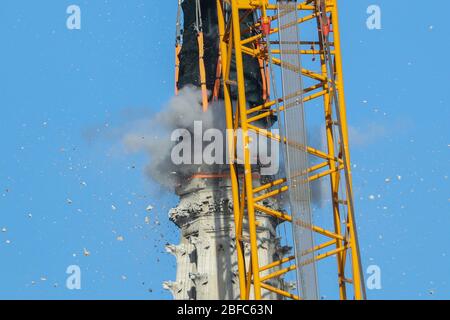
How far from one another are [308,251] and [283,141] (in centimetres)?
649

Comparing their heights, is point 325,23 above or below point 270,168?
above

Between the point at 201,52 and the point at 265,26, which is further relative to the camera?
the point at 201,52

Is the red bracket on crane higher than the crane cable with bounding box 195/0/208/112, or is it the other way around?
the crane cable with bounding box 195/0/208/112

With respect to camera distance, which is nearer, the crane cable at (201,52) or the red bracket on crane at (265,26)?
the red bracket on crane at (265,26)

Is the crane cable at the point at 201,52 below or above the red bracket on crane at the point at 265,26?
above

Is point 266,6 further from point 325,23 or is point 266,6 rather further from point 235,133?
point 235,133

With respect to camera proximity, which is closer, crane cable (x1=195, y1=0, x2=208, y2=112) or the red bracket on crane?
the red bracket on crane

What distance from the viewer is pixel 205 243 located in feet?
250

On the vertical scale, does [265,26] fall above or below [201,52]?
below
